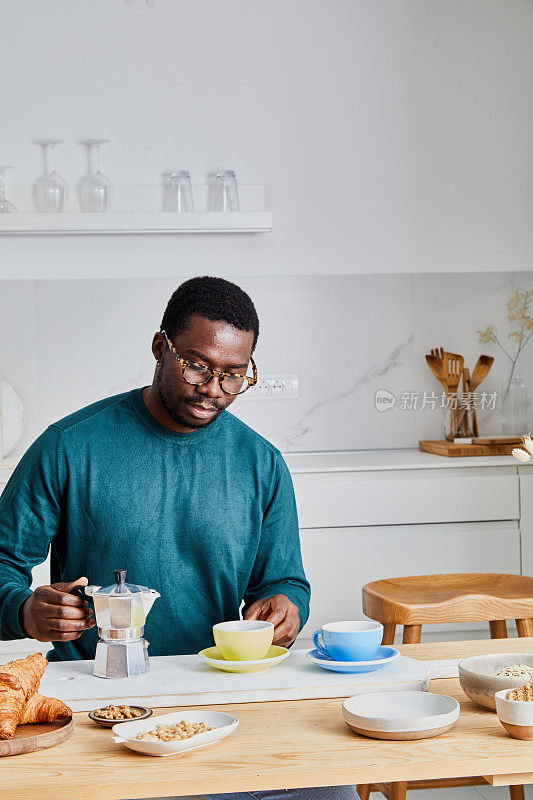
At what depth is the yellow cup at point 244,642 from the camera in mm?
1476

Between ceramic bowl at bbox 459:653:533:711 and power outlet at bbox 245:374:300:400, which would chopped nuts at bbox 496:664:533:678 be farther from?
power outlet at bbox 245:374:300:400

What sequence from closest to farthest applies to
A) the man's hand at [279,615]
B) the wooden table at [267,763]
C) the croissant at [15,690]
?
the wooden table at [267,763] < the croissant at [15,690] < the man's hand at [279,615]

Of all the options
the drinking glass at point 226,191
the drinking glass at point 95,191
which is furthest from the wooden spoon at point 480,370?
the drinking glass at point 95,191

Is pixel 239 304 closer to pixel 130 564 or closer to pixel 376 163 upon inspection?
pixel 130 564

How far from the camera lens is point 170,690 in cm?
140

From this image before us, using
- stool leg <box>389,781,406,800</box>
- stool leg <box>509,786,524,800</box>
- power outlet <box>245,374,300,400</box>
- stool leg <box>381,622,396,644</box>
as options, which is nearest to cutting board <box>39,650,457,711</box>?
stool leg <box>389,781,406,800</box>

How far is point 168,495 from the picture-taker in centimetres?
181

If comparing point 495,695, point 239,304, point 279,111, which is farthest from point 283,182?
point 495,695

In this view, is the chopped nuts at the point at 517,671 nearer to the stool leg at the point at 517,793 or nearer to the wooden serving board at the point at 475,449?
the stool leg at the point at 517,793

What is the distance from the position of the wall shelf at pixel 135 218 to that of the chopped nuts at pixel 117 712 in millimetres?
2525

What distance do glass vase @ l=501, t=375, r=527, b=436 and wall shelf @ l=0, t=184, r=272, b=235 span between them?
120 cm

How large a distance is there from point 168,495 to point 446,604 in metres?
0.81

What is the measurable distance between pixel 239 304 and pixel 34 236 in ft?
6.78

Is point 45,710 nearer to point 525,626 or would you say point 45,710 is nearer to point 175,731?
point 175,731
